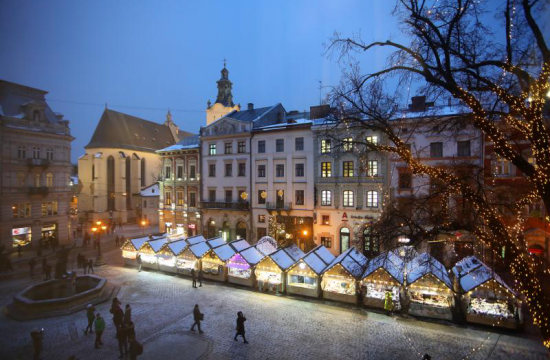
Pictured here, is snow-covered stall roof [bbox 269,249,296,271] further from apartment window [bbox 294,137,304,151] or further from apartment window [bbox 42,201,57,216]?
apartment window [bbox 42,201,57,216]

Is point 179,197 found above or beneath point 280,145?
beneath

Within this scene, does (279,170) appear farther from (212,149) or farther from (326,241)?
(212,149)

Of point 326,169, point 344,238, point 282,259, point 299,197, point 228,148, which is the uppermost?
point 228,148

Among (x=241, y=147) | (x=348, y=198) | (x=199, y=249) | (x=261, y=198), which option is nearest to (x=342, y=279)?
(x=199, y=249)

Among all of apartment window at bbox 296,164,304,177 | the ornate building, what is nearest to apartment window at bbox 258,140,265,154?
apartment window at bbox 296,164,304,177

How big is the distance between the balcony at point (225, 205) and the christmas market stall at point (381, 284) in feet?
57.1

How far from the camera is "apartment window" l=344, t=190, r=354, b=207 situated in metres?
26.8

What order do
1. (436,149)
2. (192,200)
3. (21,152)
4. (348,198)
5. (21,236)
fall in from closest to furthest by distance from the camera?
(436,149), (348,198), (21,152), (21,236), (192,200)

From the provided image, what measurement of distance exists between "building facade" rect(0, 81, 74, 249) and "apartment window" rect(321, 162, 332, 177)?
27.7m

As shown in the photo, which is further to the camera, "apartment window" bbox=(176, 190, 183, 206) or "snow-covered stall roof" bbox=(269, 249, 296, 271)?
"apartment window" bbox=(176, 190, 183, 206)

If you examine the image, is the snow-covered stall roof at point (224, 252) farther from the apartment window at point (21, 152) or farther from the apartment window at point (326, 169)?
the apartment window at point (21, 152)

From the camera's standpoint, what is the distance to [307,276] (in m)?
17.8

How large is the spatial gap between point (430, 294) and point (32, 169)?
3588cm

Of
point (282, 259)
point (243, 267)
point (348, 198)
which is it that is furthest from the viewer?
point (348, 198)
